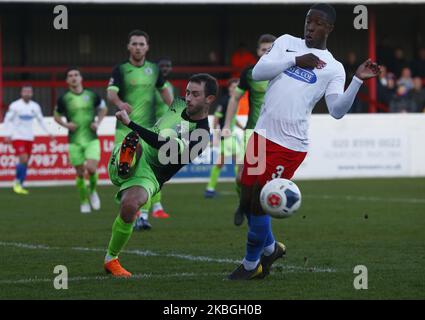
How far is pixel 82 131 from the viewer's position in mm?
19266

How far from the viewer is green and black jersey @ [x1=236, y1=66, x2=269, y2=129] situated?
16.0 metres

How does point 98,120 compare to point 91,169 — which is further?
point 98,120

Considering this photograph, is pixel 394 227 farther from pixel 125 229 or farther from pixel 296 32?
pixel 296 32

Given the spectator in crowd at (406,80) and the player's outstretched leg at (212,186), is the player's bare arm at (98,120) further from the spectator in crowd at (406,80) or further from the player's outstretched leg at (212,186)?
the spectator in crowd at (406,80)

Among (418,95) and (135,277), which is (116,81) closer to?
(135,277)

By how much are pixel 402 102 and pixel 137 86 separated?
15.2 meters

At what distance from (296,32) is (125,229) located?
2501 cm

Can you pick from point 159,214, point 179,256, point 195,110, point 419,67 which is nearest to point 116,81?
point 159,214

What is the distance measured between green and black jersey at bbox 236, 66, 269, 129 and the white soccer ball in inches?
255

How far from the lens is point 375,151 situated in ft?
88.9

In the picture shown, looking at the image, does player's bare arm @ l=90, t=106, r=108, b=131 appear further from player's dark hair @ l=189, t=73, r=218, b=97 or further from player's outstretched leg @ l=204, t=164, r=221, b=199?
player's dark hair @ l=189, t=73, r=218, b=97

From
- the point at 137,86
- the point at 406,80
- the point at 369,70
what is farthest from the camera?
the point at 406,80

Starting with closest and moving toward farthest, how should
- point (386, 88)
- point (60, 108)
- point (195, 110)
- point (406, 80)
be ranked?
point (195, 110), point (60, 108), point (406, 80), point (386, 88)
